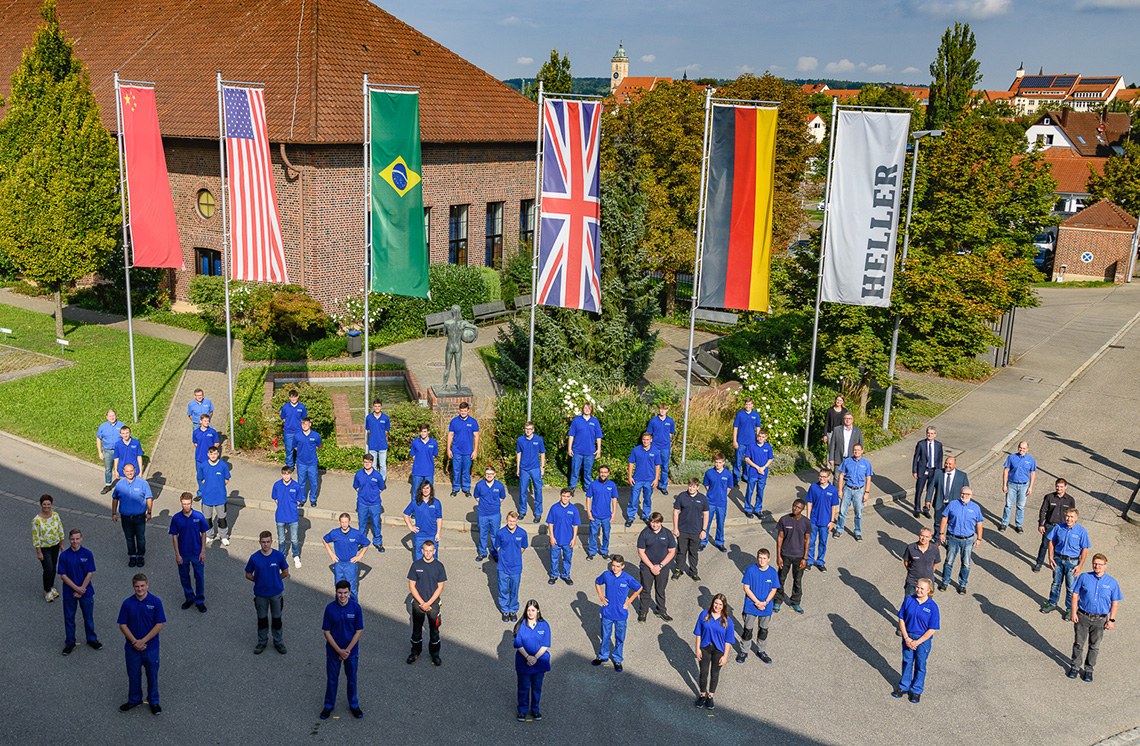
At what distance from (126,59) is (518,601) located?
29.0 metres

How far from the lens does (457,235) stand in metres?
32.9

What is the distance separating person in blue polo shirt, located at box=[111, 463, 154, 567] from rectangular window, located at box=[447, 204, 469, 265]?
2015cm

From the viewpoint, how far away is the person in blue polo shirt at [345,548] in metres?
11.7

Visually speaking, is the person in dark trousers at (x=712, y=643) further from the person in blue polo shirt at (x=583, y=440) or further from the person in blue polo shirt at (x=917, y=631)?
the person in blue polo shirt at (x=583, y=440)

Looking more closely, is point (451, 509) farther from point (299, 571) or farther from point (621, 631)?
point (621, 631)

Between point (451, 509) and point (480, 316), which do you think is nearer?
point (451, 509)

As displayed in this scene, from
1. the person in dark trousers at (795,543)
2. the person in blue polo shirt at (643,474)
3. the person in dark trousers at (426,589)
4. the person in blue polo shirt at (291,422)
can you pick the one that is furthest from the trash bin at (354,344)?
the person in dark trousers at (795,543)

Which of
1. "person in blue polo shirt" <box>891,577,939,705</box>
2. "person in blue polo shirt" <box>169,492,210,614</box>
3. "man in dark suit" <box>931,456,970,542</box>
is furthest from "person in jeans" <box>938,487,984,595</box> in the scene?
"person in blue polo shirt" <box>169,492,210,614</box>

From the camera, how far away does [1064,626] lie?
12922 mm

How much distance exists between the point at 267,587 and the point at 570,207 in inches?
339

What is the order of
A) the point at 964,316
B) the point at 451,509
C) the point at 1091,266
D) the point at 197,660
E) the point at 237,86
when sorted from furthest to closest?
the point at 1091,266
the point at 964,316
the point at 237,86
the point at 451,509
the point at 197,660

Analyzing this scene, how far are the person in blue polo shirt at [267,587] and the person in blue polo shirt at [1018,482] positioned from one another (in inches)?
475

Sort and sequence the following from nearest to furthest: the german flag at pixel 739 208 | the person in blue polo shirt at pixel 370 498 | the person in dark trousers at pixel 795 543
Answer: the person in dark trousers at pixel 795 543, the person in blue polo shirt at pixel 370 498, the german flag at pixel 739 208

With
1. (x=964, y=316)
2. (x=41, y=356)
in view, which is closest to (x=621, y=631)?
(x=964, y=316)
